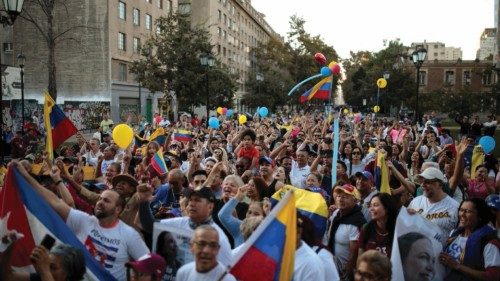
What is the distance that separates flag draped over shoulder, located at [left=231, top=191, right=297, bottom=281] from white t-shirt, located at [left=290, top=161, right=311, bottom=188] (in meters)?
4.70

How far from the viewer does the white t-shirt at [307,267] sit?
136 inches

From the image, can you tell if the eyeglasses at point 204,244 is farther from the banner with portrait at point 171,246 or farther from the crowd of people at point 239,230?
the banner with portrait at point 171,246

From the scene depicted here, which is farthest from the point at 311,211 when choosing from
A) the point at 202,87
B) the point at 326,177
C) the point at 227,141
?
the point at 202,87

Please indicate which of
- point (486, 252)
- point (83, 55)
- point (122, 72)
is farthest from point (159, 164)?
point (122, 72)

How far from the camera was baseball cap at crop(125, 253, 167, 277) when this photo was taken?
328 cm

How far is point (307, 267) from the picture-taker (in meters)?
3.50

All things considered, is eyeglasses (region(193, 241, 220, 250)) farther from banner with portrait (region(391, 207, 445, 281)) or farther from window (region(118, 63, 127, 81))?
window (region(118, 63, 127, 81))

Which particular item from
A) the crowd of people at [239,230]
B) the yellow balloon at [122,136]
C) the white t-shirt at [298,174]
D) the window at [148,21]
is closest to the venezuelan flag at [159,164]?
the crowd of people at [239,230]

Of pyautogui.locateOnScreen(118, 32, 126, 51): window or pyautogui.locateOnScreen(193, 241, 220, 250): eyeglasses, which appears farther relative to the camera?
pyautogui.locateOnScreen(118, 32, 126, 51): window

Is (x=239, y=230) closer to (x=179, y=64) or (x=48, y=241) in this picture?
(x=48, y=241)

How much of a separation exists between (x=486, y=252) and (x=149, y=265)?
9.16ft

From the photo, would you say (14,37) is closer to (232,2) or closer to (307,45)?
(307,45)

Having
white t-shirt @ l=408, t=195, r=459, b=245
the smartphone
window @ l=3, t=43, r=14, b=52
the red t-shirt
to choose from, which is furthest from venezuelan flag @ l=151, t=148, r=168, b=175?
window @ l=3, t=43, r=14, b=52

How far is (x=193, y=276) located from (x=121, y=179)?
7.53ft
